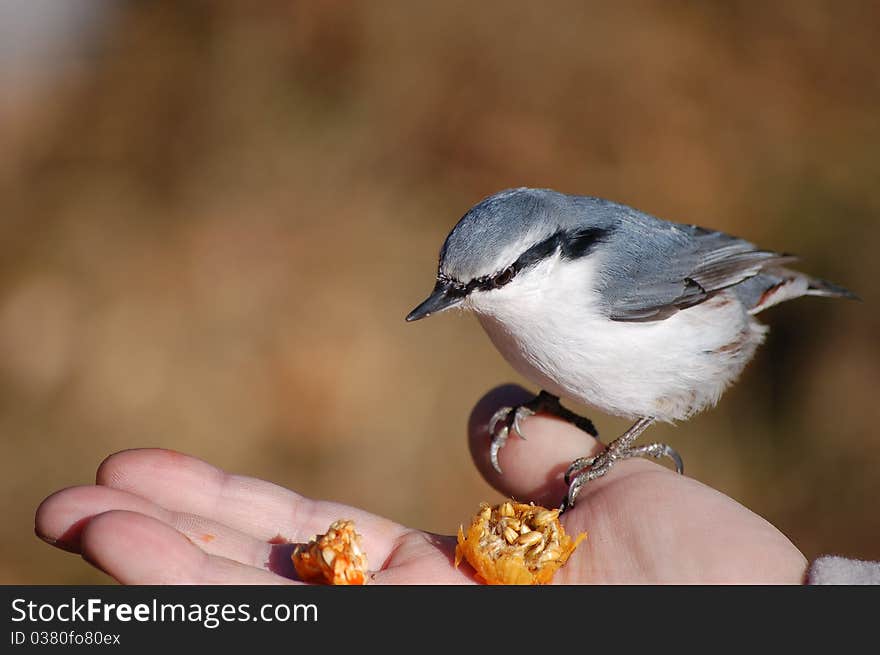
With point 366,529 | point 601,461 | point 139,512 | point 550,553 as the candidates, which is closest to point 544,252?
point 601,461

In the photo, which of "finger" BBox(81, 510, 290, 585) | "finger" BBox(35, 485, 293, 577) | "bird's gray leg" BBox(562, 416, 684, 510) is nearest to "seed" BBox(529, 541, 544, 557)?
"bird's gray leg" BBox(562, 416, 684, 510)

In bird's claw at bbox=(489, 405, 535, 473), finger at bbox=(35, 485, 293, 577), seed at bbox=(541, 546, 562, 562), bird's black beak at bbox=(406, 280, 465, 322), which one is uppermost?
bird's black beak at bbox=(406, 280, 465, 322)

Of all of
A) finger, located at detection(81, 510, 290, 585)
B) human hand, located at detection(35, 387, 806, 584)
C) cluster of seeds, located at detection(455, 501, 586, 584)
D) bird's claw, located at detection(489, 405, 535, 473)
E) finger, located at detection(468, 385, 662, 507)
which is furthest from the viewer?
bird's claw, located at detection(489, 405, 535, 473)

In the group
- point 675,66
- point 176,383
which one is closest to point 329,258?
point 176,383

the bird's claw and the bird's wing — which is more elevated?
the bird's wing

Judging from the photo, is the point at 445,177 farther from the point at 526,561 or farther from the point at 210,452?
the point at 526,561

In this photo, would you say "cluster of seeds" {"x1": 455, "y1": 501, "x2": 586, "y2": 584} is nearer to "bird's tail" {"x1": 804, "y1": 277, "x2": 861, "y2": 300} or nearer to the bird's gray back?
the bird's gray back
